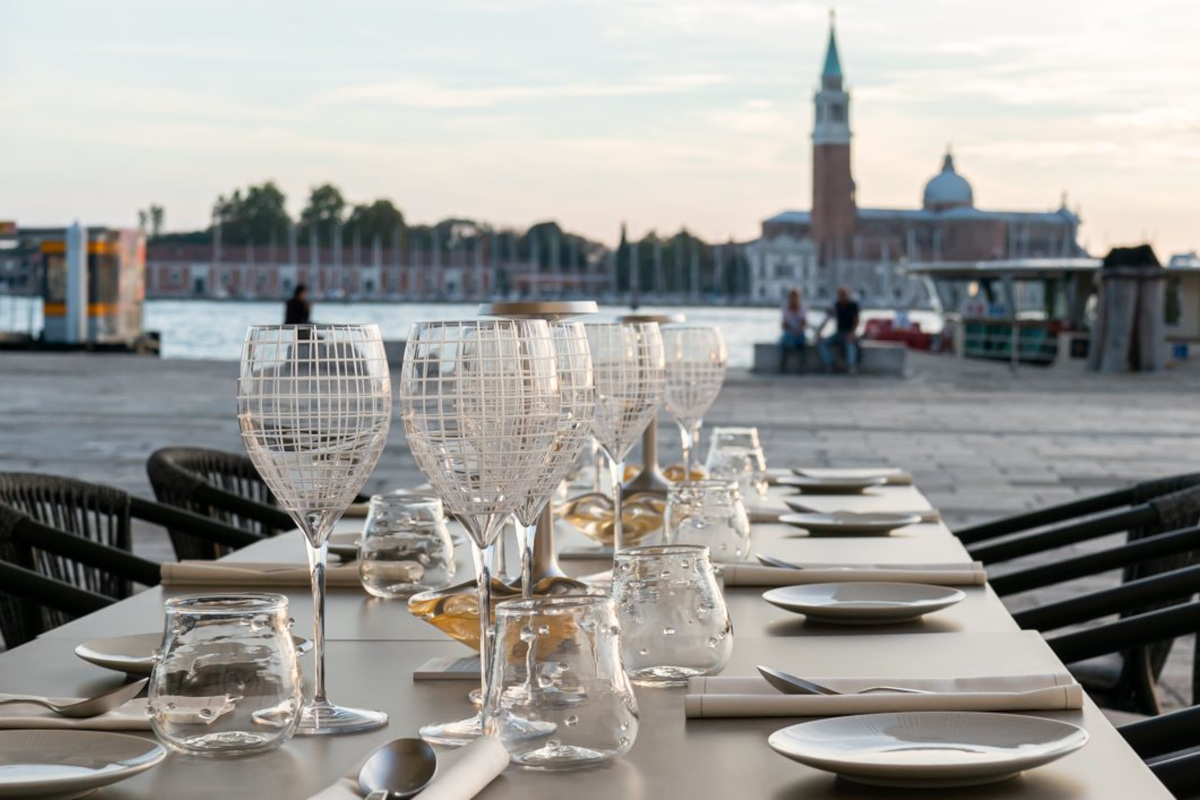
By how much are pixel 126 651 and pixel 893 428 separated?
9.89 metres

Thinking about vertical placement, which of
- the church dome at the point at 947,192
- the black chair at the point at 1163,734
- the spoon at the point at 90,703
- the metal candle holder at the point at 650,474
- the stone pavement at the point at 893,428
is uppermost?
the church dome at the point at 947,192

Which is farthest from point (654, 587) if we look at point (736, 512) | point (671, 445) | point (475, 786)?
point (671, 445)

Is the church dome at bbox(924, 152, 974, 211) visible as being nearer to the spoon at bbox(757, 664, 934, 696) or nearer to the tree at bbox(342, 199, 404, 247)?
the tree at bbox(342, 199, 404, 247)

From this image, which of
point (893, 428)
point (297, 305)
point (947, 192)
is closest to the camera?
point (893, 428)

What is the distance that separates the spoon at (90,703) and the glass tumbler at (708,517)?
679 mm

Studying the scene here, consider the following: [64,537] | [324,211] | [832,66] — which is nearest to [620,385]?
[64,537]

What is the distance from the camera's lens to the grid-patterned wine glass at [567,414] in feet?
3.94

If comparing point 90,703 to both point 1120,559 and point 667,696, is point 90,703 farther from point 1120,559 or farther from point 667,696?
point 1120,559

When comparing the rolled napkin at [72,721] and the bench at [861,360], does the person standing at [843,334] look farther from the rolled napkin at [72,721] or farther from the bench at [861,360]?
the rolled napkin at [72,721]

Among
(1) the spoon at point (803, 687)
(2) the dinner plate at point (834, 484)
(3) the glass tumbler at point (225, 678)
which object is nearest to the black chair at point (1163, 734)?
(1) the spoon at point (803, 687)

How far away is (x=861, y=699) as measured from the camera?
4.09ft

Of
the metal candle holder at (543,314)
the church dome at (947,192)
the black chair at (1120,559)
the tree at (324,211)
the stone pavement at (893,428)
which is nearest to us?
the metal candle holder at (543,314)

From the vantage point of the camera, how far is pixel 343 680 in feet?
4.63

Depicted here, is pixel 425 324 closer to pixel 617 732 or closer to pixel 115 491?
pixel 617 732
